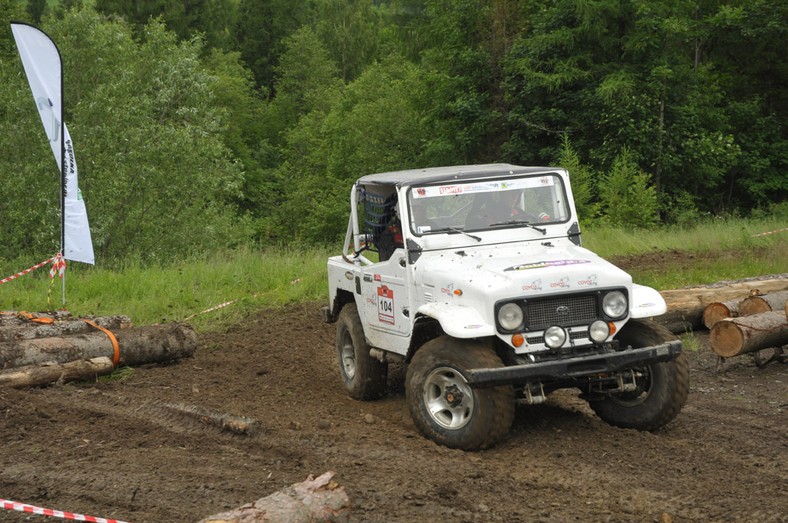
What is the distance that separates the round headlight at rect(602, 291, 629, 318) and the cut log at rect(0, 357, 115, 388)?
216 inches

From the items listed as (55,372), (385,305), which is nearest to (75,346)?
(55,372)

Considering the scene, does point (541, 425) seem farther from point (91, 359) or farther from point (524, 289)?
point (91, 359)

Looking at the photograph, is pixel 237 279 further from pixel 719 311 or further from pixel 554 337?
pixel 554 337

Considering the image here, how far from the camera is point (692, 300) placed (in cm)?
1257

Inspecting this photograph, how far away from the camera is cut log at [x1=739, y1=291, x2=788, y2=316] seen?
1161 centimetres

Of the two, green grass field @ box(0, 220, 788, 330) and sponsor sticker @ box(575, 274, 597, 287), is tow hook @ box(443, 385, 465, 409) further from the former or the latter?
green grass field @ box(0, 220, 788, 330)

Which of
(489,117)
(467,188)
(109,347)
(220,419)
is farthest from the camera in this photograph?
(489,117)

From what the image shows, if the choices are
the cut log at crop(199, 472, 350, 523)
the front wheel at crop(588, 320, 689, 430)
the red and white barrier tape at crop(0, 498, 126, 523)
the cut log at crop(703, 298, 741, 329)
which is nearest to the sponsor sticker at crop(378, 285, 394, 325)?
the front wheel at crop(588, 320, 689, 430)

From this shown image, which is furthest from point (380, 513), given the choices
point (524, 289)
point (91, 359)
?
point (91, 359)

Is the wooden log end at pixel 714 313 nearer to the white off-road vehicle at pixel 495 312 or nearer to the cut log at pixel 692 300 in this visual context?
the cut log at pixel 692 300

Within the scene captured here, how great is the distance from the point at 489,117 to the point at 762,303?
21.2 metres

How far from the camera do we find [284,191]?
52.1 meters

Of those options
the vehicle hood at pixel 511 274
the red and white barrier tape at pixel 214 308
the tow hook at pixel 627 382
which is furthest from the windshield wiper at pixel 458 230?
the red and white barrier tape at pixel 214 308

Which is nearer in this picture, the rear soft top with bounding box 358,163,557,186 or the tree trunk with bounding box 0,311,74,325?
the rear soft top with bounding box 358,163,557,186
